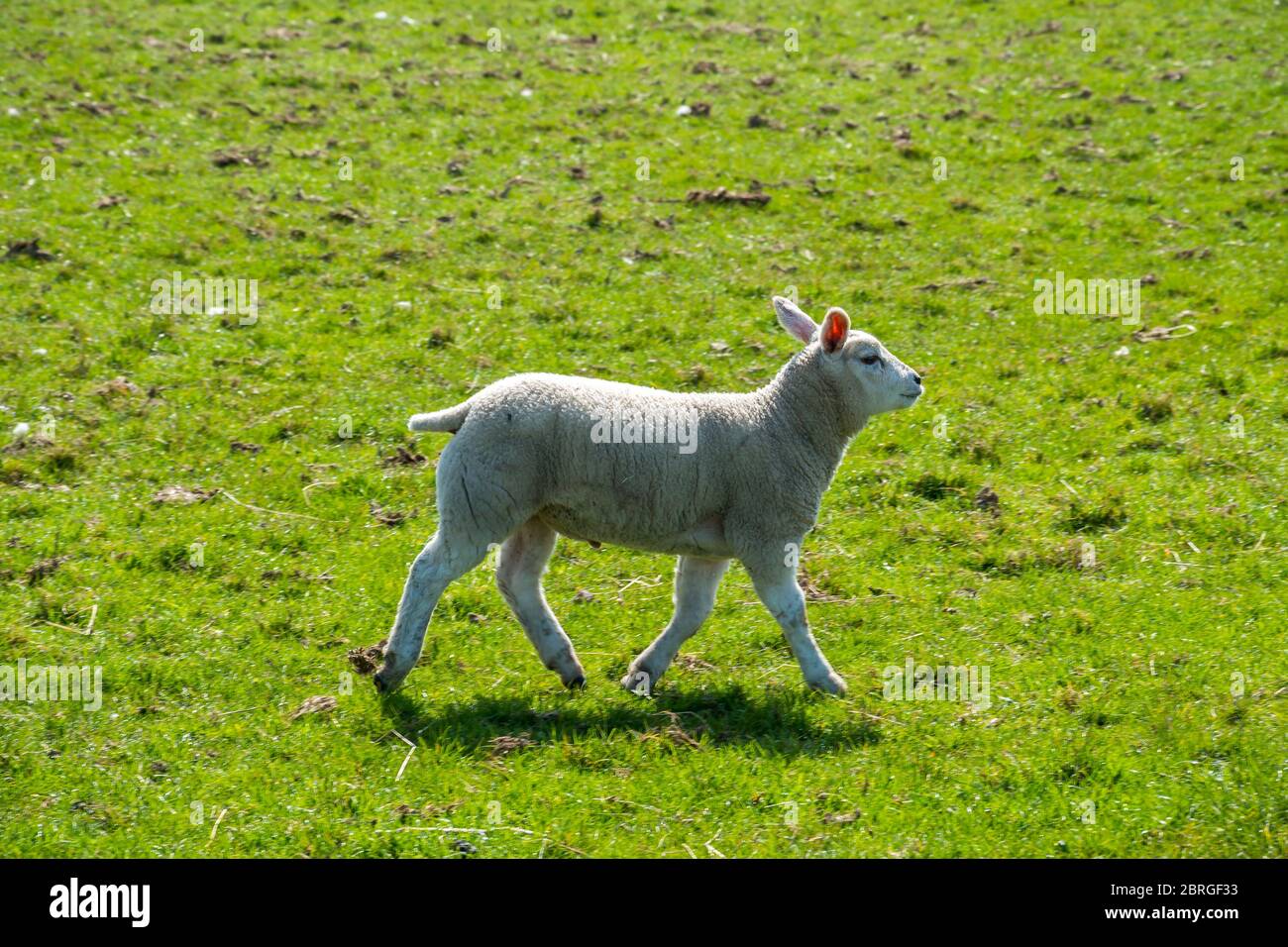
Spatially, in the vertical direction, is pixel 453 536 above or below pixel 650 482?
below

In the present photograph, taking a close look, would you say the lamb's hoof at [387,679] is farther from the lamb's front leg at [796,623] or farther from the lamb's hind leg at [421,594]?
the lamb's front leg at [796,623]

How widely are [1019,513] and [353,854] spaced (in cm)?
611

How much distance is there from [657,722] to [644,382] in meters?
5.29

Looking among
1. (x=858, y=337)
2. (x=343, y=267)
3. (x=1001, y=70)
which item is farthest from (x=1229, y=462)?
(x=1001, y=70)

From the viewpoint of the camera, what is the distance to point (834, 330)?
893 centimetres

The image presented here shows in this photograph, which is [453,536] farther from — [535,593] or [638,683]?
[638,683]

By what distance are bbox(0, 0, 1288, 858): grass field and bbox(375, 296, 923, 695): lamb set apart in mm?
404

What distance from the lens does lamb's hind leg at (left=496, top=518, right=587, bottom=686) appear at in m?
8.66

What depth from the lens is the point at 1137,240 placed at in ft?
52.1

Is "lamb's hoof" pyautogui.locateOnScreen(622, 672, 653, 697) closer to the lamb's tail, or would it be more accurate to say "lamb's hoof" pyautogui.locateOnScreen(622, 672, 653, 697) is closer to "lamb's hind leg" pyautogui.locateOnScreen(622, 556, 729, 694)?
Result: "lamb's hind leg" pyautogui.locateOnScreen(622, 556, 729, 694)

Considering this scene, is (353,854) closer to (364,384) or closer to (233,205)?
(364,384)

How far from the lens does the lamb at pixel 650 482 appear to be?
327 inches

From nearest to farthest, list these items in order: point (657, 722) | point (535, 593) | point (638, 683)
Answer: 1. point (657, 722)
2. point (638, 683)
3. point (535, 593)

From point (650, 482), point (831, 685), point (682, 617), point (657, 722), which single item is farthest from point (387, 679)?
point (831, 685)
